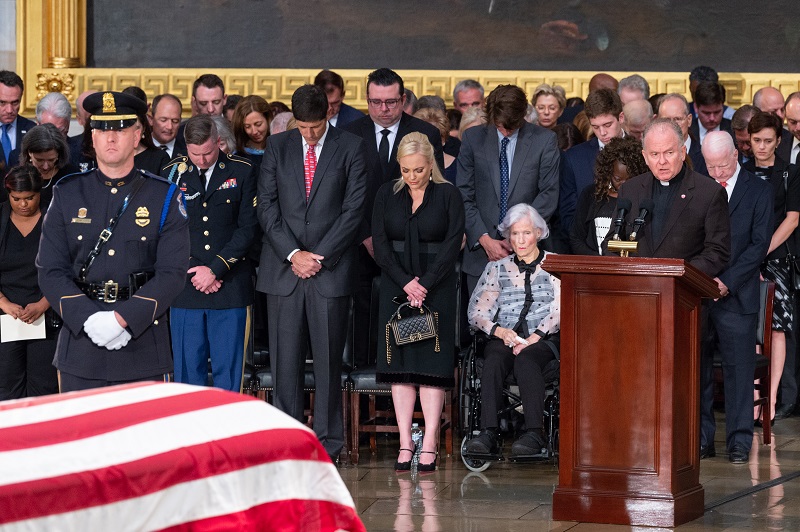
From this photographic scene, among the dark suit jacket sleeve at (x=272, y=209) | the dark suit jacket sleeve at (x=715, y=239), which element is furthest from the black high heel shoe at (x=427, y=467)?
the dark suit jacket sleeve at (x=715, y=239)

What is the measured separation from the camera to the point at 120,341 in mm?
5059

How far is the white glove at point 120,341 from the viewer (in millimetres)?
5047

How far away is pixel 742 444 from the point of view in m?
7.14

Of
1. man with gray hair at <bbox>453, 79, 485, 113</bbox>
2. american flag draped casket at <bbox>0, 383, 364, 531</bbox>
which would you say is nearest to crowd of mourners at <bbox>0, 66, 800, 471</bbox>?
man with gray hair at <bbox>453, 79, 485, 113</bbox>

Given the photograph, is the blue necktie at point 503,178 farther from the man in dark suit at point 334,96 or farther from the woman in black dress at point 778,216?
the woman in black dress at point 778,216

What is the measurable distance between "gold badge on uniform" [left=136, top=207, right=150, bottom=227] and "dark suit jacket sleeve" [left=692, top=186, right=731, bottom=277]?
2.49 metres

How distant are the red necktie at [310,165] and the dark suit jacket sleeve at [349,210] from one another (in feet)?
0.52

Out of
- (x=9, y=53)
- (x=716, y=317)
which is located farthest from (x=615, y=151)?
(x=9, y=53)

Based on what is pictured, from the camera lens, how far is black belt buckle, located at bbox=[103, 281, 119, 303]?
5160 millimetres

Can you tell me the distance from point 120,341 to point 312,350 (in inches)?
85.7

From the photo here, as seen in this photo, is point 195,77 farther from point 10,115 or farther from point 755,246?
point 755,246

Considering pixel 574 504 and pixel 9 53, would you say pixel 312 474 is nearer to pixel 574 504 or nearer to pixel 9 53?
pixel 574 504

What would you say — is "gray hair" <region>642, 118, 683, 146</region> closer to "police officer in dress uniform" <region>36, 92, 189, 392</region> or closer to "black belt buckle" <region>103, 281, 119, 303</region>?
"police officer in dress uniform" <region>36, 92, 189, 392</region>

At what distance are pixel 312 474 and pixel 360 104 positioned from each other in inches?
280
